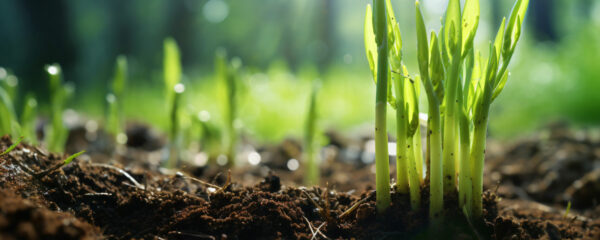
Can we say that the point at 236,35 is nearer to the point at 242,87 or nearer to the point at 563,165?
the point at 242,87

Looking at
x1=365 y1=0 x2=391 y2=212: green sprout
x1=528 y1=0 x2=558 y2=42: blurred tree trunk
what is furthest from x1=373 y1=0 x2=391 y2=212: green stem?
x1=528 y1=0 x2=558 y2=42: blurred tree trunk

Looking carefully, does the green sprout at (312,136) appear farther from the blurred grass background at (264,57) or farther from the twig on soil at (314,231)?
the twig on soil at (314,231)

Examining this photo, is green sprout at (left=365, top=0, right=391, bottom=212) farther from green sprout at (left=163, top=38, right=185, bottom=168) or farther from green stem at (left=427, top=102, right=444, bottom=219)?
green sprout at (left=163, top=38, right=185, bottom=168)

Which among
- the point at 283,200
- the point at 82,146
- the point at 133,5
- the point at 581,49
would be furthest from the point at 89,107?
the point at 581,49

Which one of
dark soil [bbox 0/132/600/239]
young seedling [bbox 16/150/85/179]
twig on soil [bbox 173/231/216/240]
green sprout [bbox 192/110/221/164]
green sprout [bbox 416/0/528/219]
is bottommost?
twig on soil [bbox 173/231/216/240]

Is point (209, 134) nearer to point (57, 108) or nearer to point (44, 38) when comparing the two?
point (57, 108)

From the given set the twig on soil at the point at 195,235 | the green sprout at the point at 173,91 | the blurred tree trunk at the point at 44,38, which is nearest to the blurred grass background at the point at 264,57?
the blurred tree trunk at the point at 44,38
